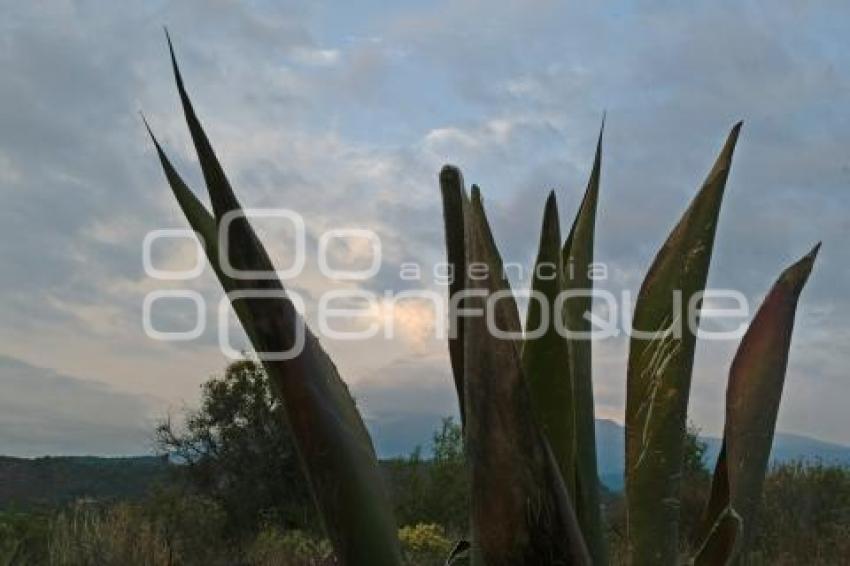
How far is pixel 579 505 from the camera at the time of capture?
1.37 m

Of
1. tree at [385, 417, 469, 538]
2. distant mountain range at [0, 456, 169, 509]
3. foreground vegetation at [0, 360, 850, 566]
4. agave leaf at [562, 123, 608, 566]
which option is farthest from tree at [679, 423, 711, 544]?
distant mountain range at [0, 456, 169, 509]

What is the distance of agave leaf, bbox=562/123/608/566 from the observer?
1394 millimetres

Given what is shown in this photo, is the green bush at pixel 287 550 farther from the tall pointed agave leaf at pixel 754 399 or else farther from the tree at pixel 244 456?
the tall pointed agave leaf at pixel 754 399

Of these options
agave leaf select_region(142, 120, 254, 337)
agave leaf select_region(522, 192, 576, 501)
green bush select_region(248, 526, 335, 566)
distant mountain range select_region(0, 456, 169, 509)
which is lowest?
green bush select_region(248, 526, 335, 566)

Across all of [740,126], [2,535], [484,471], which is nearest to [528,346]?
[484,471]

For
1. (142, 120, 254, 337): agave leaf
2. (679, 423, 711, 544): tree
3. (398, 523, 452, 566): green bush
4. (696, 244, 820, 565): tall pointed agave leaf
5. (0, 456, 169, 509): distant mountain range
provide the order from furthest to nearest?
(0, 456, 169, 509): distant mountain range, (679, 423, 711, 544): tree, (398, 523, 452, 566): green bush, (696, 244, 820, 565): tall pointed agave leaf, (142, 120, 254, 337): agave leaf

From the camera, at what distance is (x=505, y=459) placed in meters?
1.03

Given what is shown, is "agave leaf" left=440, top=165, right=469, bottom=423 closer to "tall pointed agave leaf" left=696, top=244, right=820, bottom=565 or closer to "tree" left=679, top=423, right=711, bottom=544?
"tall pointed agave leaf" left=696, top=244, right=820, bottom=565

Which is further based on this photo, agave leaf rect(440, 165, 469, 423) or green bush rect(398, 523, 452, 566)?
green bush rect(398, 523, 452, 566)

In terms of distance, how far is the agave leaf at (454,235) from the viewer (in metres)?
1.31

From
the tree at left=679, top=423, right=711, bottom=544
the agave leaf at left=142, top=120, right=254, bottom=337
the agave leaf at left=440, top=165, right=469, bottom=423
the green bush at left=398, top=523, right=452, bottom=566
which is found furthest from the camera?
the tree at left=679, top=423, right=711, bottom=544

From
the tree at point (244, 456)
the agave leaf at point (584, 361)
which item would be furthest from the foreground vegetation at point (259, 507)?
the agave leaf at point (584, 361)

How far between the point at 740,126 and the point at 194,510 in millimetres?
14385

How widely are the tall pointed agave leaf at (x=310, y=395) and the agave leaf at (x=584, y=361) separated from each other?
10.3 inches
